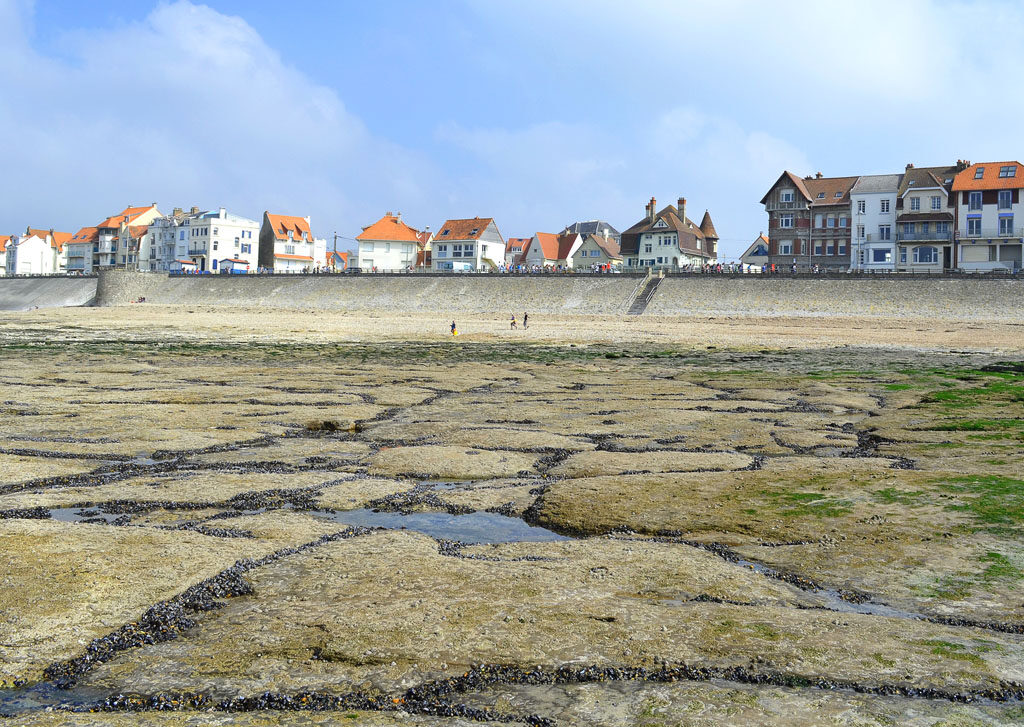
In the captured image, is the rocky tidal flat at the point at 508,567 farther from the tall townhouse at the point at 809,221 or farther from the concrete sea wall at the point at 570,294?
the tall townhouse at the point at 809,221

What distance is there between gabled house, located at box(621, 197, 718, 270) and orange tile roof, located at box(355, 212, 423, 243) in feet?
106

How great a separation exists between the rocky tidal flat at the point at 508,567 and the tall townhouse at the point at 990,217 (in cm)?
6848

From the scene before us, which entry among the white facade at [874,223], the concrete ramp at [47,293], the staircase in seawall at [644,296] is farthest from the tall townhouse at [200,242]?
the white facade at [874,223]

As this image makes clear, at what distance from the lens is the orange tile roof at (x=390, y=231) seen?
11738cm

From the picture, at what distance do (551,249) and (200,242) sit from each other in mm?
48960

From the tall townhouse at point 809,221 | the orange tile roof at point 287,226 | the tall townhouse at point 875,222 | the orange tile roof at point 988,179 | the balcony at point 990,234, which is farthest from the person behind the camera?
the orange tile roof at point 287,226

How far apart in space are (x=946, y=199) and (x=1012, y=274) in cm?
1997

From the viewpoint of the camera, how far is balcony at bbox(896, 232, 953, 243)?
76.4 meters

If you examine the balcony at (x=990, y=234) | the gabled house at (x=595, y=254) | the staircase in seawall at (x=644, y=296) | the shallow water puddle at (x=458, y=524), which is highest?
the gabled house at (x=595, y=254)

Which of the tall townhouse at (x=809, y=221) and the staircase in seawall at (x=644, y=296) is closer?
the staircase in seawall at (x=644, y=296)

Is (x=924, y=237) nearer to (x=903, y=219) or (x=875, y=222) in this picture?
(x=903, y=219)

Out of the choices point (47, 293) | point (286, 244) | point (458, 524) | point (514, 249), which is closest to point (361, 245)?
point (286, 244)

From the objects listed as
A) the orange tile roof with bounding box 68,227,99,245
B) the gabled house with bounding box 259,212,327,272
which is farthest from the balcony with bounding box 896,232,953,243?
the orange tile roof with bounding box 68,227,99,245

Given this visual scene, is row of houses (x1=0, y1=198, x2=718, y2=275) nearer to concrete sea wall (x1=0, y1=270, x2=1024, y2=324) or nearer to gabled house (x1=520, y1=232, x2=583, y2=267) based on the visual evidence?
gabled house (x1=520, y1=232, x2=583, y2=267)
